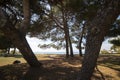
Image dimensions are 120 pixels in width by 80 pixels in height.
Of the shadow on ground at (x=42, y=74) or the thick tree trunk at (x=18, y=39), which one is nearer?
the thick tree trunk at (x=18, y=39)

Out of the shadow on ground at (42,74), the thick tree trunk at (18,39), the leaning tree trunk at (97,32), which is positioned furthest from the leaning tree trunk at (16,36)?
the leaning tree trunk at (97,32)

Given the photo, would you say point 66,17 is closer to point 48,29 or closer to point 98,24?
point 48,29

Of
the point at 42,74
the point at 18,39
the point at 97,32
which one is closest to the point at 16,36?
the point at 18,39

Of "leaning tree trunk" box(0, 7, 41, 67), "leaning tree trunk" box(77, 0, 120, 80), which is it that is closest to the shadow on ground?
"leaning tree trunk" box(0, 7, 41, 67)

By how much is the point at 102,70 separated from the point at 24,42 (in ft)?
12.8

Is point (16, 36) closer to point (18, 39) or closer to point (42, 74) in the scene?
point (18, 39)

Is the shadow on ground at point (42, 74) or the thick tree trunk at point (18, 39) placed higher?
the thick tree trunk at point (18, 39)

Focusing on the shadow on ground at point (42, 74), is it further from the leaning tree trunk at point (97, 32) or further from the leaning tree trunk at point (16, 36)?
the leaning tree trunk at point (97, 32)

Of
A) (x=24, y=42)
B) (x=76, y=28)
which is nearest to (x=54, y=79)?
(x=24, y=42)

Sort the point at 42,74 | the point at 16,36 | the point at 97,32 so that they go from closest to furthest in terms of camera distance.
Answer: the point at 97,32 < the point at 16,36 < the point at 42,74

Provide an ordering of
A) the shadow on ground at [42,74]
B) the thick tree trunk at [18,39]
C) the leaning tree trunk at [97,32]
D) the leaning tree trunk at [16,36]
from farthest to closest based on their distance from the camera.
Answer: the shadow on ground at [42,74], the thick tree trunk at [18,39], the leaning tree trunk at [16,36], the leaning tree trunk at [97,32]

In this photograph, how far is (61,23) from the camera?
16922mm

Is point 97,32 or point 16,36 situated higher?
point 16,36

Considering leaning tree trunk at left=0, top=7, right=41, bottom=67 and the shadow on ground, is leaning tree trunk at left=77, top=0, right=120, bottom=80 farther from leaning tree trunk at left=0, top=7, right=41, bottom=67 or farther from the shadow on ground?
leaning tree trunk at left=0, top=7, right=41, bottom=67
